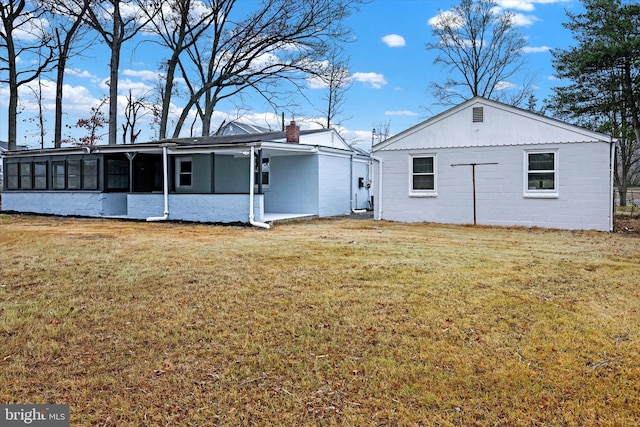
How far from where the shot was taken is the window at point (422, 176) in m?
14.1

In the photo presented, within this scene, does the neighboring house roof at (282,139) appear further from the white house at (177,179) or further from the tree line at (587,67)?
the tree line at (587,67)

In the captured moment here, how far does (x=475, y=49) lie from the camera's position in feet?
96.2

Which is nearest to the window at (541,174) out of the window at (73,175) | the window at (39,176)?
the window at (73,175)

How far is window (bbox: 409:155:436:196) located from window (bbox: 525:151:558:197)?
8.32ft

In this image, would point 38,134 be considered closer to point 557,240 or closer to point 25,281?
point 25,281

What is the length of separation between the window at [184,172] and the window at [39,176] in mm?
4707

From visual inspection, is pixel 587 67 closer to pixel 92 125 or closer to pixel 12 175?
pixel 12 175

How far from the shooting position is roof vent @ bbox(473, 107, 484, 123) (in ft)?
43.5

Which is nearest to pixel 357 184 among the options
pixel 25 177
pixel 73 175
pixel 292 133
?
pixel 292 133

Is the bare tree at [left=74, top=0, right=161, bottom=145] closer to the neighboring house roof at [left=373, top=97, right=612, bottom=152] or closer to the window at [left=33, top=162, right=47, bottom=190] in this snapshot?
the window at [left=33, top=162, right=47, bottom=190]

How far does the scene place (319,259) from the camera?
7367 millimetres

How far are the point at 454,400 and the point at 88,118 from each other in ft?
121

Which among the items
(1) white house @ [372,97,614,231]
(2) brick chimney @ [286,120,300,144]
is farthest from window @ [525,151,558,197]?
(2) brick chimney @ [286,120,300,144]

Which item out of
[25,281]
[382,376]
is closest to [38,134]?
[25,281]
